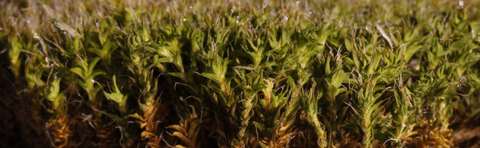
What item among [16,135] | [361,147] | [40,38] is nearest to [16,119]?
[16,135]

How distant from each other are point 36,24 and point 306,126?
1.95m

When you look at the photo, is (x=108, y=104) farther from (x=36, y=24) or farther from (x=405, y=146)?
(x=405, y=146)

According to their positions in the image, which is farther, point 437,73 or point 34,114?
point 34,114

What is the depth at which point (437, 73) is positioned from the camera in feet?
5.95

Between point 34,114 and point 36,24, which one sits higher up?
point 36,24

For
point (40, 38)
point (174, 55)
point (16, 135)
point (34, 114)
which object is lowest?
point (16, 135)

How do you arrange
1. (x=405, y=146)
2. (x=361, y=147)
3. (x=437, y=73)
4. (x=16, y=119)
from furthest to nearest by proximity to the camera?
(x=16, y=119)
(x=405, y=146)
(x=437, y=73)
(x=361, y=147)

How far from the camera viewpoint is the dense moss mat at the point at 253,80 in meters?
1.61

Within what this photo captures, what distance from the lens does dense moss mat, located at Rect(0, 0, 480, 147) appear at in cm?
161

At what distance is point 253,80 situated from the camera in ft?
5.10

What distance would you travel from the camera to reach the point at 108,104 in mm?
2062

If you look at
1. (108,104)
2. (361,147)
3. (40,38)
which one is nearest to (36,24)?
(40,38)

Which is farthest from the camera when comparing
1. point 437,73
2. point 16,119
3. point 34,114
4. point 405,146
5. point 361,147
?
point 16,119

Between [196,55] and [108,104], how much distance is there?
729 millimetres
